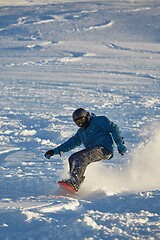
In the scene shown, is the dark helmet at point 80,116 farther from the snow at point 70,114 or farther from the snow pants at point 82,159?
the snow at point 70,114

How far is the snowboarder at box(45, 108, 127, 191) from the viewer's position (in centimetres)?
686

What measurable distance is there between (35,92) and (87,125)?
10.0 meters

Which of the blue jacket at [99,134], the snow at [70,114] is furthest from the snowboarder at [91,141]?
the snow at [70,114]

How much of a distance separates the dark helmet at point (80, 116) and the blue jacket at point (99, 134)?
0.32 ft

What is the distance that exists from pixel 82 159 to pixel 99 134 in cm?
44

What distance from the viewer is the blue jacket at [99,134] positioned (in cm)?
693

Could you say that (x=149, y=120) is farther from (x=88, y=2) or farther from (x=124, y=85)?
(x=88, y=2)

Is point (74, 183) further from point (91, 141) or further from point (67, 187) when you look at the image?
point (91, 141)

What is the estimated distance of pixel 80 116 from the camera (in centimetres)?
692

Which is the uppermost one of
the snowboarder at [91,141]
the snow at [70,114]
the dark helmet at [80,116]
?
the dark helmet at [80,116]

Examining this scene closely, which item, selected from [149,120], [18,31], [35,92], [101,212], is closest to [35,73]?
[35,92]

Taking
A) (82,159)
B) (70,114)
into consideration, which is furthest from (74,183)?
(70,114)

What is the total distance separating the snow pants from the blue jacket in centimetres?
12

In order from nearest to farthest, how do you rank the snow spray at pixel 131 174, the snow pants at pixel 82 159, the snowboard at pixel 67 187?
the snowboard at pixel 67 187
the snow pants at pixel 82 159
the snow spray at pixel 131 174
